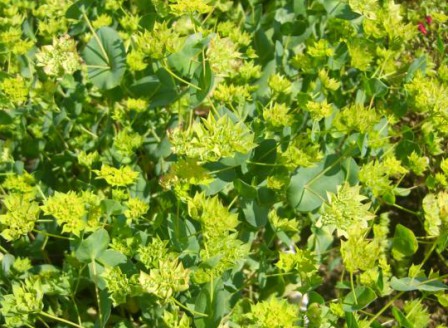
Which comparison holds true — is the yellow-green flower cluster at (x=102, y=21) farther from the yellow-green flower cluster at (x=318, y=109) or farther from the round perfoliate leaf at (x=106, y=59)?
the yellow-green flower cluster at (x=318, y=109)

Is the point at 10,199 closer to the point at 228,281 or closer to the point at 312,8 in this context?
the point at 228,281

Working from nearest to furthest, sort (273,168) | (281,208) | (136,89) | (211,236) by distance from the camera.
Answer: (211,236) → (273,168) → (136,89) → (281,208)

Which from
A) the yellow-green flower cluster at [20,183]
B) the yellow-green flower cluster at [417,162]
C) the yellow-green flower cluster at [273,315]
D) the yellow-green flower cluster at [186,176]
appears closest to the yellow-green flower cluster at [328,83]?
the yellow-green flower cluster at [417,162]

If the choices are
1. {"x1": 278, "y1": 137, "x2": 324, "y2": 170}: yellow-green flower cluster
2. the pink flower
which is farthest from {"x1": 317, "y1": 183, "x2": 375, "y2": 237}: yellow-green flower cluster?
the pink flower

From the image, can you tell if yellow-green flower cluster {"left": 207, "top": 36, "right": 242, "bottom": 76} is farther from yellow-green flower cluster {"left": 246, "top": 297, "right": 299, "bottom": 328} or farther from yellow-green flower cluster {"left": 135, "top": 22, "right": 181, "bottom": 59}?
yellow-green flower cluster {"left": 246, "top": 297, "right": 299, "bottom": 328}

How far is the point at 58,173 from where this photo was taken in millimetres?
1836

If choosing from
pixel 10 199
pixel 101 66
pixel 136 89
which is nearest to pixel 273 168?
pixel 136 89

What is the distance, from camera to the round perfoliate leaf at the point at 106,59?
1508 mm

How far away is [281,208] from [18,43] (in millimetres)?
920

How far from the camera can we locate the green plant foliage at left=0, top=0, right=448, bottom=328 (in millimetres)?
1245

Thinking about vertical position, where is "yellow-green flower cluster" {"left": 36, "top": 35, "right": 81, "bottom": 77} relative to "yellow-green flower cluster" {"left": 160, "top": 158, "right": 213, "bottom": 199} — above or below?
above

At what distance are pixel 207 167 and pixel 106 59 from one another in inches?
17.7

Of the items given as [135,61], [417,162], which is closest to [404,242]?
[417,162]

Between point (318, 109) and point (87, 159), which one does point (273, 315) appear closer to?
point (318, 109)
